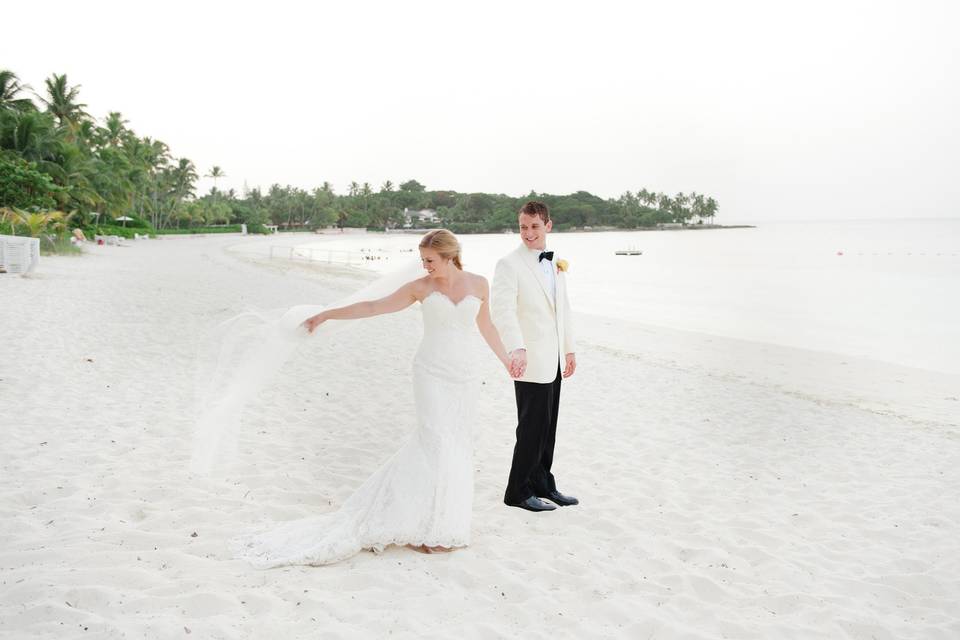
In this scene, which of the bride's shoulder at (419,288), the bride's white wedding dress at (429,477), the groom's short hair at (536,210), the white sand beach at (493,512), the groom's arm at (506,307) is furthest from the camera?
the groom's short hair at (536,210)

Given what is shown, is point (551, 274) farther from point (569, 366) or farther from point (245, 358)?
point (245, 358)

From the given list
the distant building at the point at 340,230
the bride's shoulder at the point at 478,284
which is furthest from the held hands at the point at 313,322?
the distant building at the point at 340,230

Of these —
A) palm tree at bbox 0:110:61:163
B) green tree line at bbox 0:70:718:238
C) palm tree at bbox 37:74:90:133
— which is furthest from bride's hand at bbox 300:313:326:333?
palm tree at bbox 37:74:90:133

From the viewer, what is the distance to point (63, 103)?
168 feet

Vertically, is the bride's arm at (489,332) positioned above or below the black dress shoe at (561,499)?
above

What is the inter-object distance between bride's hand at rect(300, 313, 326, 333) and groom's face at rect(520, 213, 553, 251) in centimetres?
137

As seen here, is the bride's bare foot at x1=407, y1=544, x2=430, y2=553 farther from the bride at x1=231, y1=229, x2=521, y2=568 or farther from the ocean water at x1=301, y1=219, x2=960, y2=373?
the ocean water at x1=301, y1=219, x2=960, y2=373

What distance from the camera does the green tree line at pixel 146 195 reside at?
3578 centimetres

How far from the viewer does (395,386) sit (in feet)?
26.9

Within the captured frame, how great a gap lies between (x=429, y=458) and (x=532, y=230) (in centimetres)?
158

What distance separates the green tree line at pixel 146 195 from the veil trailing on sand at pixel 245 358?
1012 inches

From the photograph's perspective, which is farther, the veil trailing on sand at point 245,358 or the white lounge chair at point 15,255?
the white lounge chair at point 15,255

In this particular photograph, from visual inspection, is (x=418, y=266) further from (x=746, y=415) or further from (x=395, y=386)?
(x=746, y=415)

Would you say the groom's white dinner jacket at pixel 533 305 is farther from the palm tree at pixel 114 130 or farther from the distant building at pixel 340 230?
the distant building at pixel 340 230
